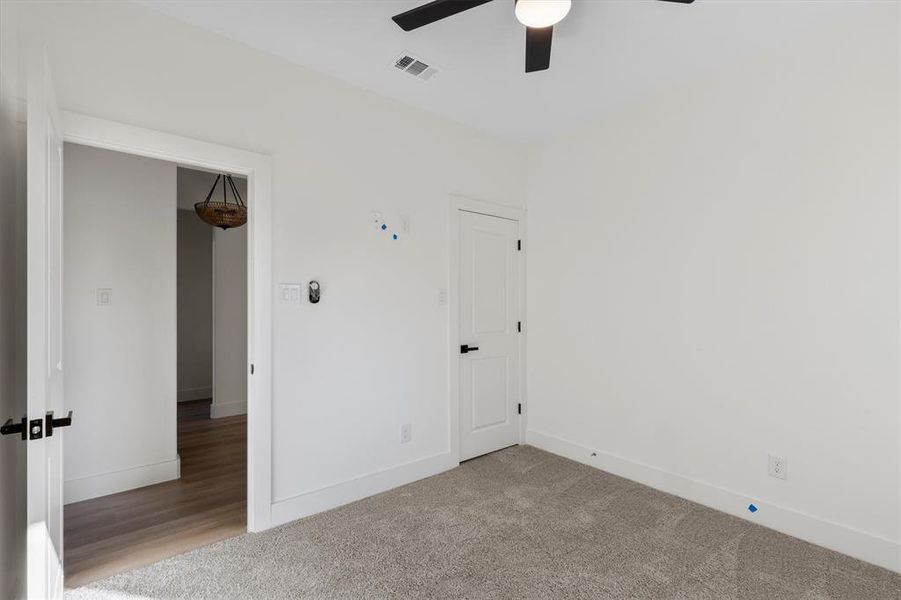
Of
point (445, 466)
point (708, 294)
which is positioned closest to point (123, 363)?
point (445, 466)

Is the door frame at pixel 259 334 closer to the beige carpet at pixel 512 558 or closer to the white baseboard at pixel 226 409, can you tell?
the beige carpet at pixel 512 558

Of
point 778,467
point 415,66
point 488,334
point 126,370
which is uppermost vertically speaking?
point 415,66

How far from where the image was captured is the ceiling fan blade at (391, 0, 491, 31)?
182 cm

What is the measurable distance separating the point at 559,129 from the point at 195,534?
12.5 ft

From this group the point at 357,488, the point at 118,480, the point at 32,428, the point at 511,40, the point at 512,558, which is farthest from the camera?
the point at 118,480

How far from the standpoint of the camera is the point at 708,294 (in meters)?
2.88

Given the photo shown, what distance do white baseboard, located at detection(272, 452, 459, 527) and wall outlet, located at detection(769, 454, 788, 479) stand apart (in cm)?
208

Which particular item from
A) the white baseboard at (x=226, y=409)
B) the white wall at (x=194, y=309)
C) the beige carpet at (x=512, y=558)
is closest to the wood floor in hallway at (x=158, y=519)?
the beige carpet at (x=512, y=558)

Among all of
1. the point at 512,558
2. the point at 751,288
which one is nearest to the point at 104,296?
the point at 512,558

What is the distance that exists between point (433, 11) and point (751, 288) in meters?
2.35

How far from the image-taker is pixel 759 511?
2629 millimetres

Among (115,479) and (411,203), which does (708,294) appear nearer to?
(411,203)

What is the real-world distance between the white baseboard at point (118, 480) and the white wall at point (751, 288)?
3043mm

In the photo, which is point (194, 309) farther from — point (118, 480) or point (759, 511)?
point (759, 511)
